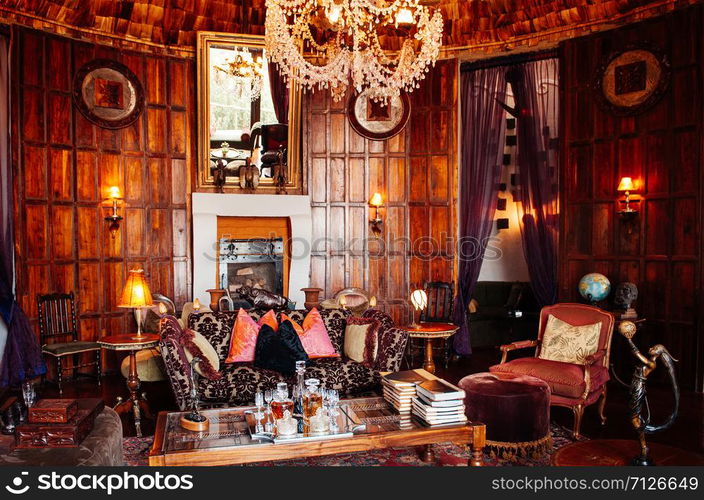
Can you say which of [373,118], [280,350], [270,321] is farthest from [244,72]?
[280,350]

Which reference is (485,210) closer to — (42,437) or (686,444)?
(686,444)

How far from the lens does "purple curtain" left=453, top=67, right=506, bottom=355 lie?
7910 millimetres

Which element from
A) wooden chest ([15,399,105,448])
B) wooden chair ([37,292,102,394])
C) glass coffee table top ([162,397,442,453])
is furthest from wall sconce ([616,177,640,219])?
wooden chair ([37,292,102,394])

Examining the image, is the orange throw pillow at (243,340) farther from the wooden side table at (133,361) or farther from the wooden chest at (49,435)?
the wooden chest at (49,435)

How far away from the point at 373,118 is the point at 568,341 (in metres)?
4.50

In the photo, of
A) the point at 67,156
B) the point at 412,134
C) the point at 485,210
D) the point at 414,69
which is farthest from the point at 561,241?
the point at 67,156

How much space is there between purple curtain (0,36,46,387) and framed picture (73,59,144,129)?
2.99 feet

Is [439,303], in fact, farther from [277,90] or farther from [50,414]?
[50,414]

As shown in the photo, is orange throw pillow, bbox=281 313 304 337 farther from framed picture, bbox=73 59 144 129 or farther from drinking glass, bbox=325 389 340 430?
framed picture, bbox=73 59 144 129

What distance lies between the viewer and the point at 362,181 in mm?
8477

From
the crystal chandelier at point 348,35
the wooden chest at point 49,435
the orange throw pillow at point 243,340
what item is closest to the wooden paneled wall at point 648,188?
the crystal chandelier at point 348,35

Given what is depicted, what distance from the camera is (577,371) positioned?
4641 millimetres

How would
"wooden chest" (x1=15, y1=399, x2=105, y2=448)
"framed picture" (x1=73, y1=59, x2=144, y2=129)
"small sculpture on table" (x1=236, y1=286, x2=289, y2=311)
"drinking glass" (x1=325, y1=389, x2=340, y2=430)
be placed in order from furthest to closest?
1. "framed picture" (x1=73, y1=59, x2=144, y2=129)
2. "small sculpture on table" (x1=236, y1=286, x2=289, y2=311)
3. "drinking glass" (x1=325, y1=389, x2=340, y2=430)
4. "wooden chest" (x1=15, y1=399, x2=105, y2=448)

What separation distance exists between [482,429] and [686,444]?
2021 millimetres
